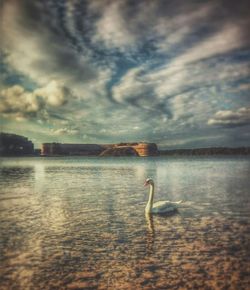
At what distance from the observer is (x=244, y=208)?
48.7 ft

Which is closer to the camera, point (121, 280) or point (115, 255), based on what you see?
point (121, 280)

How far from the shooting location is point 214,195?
19422 millimetres

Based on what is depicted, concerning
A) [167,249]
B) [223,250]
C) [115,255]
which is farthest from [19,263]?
[223,250]

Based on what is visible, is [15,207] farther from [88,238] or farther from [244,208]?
[244,208]

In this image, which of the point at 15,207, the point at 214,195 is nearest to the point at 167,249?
the point at 15,207

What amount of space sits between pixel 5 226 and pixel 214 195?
12084 millimetres

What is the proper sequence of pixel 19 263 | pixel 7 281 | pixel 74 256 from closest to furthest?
pixel 7 281 → pixel 19 263 → pixel 74 256

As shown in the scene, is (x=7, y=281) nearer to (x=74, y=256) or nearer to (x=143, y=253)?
(x=74, y=256)

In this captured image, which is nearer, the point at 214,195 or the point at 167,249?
the point at 167,249

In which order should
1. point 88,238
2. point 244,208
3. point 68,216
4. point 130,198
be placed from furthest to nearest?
point 130,198, point 244,208, point 68,216, point 88,238

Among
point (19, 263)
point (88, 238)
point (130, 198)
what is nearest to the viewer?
point (19, 263)

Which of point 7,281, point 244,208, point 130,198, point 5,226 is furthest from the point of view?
point 130,198

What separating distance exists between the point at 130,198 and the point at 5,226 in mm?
8178

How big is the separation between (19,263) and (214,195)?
45.5 feet
